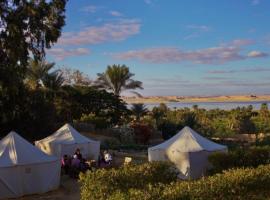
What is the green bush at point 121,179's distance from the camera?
9289 mm

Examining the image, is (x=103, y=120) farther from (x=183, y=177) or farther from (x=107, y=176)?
(x=107, y=176)

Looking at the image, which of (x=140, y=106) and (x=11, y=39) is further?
(x=140, y=106)

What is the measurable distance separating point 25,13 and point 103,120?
14834 millimetres

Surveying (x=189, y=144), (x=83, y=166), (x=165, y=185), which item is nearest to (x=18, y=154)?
(x=83, y=166)

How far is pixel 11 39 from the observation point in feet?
73.3

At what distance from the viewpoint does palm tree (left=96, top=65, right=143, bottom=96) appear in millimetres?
46531

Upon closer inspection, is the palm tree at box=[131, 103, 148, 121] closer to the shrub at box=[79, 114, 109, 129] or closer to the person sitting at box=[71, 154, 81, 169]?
the shrub at box=[79, 114, 109, 129]

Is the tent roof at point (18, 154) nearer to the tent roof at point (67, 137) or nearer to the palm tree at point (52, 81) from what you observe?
the tent roof at point (67, 137)

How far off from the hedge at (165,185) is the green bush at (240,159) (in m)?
4.43

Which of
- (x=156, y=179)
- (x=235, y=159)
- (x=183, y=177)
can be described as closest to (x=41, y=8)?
(x=183, y=177)

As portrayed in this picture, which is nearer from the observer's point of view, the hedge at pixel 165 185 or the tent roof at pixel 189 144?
the hedge at pixel 165 185

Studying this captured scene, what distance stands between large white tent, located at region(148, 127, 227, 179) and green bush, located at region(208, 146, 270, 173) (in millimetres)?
2623

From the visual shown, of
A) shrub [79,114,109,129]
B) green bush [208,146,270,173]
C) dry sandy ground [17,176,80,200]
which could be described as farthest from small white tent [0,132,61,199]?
shrub [79,114,109,129]

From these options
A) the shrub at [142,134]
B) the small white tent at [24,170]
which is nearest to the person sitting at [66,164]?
the small white tent at [24,170]
